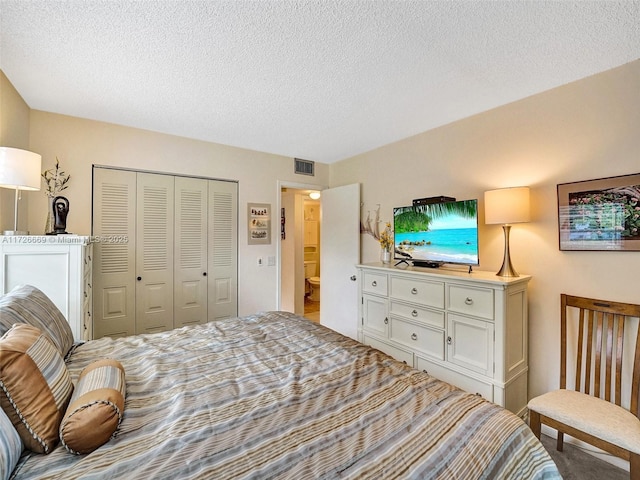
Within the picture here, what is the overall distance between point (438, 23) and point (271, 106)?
1421 mm

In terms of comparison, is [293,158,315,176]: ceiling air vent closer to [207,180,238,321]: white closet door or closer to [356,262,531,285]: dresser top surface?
[207,180,238,321]: white closet door

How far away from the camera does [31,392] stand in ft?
2.97

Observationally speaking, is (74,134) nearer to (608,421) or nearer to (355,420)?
(355,420)

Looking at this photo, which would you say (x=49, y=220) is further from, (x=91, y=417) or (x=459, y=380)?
(x=459, y=380)

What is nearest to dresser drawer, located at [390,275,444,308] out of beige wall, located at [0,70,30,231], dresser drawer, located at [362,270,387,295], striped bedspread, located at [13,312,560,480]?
dresser drawer, located at [362,270,387,295]

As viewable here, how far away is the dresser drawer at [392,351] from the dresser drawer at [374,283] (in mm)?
485

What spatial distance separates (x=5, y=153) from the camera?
1.76m

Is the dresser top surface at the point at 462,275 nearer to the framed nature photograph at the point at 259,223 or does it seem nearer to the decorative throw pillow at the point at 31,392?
the framed nature photograph at the point at 259,223

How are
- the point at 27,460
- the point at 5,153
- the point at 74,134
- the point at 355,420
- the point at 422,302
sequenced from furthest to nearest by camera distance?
the point at 74,134
the point at 422,302
the point at 5,153
the point at 355,420
the point at 27,460

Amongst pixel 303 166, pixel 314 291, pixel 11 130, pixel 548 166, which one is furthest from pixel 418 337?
pixel 314 291

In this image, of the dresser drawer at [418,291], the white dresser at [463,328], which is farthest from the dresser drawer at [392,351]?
the dresser drawer at [418,291]

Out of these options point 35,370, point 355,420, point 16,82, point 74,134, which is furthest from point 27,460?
point 74,134

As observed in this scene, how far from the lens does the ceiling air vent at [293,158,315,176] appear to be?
4086 mm

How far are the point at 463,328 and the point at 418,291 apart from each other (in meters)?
0.45
